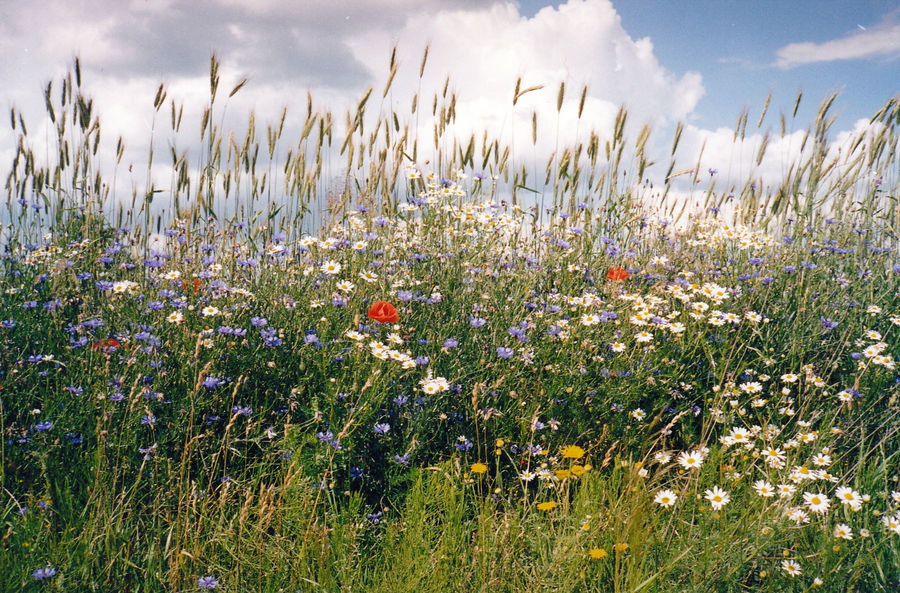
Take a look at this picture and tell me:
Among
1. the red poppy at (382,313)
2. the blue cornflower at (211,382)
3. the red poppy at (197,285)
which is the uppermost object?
the red poppy at (382,313)

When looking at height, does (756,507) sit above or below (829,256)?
below

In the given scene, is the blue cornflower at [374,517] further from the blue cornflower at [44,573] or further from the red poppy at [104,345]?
the red poppy at [104,345]

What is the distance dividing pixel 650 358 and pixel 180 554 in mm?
2131

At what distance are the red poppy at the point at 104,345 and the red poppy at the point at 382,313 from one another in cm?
102

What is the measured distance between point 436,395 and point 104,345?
4.36 feet

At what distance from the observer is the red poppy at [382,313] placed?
98.1 inches

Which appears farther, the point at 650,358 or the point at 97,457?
the point at 650,358

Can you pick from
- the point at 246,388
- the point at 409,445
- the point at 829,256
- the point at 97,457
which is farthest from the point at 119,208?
the point at 829,256

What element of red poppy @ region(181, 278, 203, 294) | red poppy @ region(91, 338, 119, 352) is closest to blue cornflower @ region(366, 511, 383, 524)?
red poppy @ region(91, 338, 119, 352)

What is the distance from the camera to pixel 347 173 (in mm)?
3969

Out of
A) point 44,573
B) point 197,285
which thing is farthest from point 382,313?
point 44,573

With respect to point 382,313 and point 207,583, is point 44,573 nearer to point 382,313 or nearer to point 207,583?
point 207,583

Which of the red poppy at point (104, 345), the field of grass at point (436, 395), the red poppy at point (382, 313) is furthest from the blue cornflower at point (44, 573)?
the red poppy at point (382, 313)

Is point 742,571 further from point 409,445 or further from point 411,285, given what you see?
point 411,285
